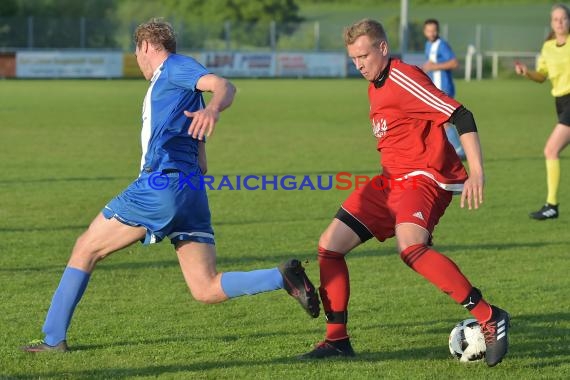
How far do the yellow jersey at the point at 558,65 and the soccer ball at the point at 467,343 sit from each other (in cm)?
628

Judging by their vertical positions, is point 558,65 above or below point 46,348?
above

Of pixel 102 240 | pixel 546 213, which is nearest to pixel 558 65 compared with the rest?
pixel 546 213

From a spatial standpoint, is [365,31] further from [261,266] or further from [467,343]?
[261,266]

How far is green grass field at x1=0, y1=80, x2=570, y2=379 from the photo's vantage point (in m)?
5.86

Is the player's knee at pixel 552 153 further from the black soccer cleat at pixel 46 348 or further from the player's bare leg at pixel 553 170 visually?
the black soccer cleat at pixel 46 348

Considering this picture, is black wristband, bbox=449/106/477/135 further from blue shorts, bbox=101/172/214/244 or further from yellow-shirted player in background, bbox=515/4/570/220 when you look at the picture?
yellow-shirted player in background, bbox=515/4/570/220

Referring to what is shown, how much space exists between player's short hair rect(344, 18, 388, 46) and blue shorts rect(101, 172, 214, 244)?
1.14 m

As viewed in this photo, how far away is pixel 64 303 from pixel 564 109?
7.35 metres

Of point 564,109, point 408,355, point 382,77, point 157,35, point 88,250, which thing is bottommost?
point 408,355

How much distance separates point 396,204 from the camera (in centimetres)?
589

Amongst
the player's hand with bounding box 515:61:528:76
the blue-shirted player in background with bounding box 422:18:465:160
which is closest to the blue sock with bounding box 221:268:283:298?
the player's hand with bounding box 515:61:528:76

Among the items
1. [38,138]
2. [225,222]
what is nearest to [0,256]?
[225,222]

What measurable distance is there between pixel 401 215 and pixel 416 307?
1.65 m

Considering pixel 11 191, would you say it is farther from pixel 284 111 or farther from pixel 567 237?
pixel 284 111
